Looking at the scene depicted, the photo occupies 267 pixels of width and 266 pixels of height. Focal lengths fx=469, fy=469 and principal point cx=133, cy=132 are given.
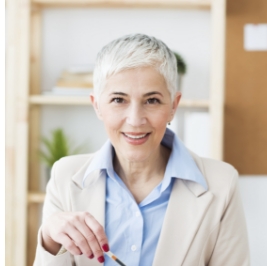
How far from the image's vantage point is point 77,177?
1488 millimetres

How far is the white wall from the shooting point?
2.68 m

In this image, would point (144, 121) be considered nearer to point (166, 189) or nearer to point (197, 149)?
point (166, 189)

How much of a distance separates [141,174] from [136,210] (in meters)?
0.13

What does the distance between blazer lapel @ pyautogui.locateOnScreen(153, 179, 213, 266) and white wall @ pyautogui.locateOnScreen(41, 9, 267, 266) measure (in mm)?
1242

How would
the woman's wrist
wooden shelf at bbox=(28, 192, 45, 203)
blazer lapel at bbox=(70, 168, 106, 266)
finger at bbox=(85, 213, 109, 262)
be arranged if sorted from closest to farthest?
finger at bbox=(85, 213, 109, 262) → the woman's wrist → blazer lapel at bbox=(70, 168, 106, 266) → wooden shelf at bbox=(28, 192, 45, 203)

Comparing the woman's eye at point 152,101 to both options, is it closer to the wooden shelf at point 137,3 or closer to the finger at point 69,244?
the finger at point 69,244

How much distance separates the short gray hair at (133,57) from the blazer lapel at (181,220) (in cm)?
33

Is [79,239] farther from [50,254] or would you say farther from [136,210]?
[136,210]

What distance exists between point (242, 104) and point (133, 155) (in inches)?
54.5

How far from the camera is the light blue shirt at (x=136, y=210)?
1400 mm

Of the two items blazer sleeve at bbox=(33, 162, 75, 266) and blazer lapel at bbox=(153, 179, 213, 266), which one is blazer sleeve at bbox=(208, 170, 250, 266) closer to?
blazer lapel at bbox=(153, 179, 213, 266)

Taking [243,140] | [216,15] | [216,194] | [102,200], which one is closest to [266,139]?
[243,140]

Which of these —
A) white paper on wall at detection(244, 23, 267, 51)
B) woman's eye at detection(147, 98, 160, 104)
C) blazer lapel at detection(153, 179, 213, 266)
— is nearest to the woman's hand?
blazer lapel at detection(153, 179, 213, 266)

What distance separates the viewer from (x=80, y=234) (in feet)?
3.99
